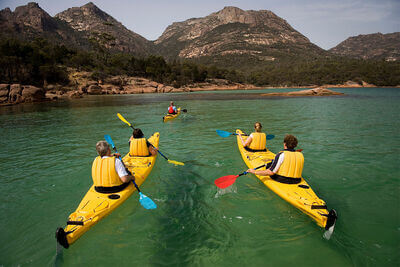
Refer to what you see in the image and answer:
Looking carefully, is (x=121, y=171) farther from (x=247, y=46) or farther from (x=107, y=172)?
(x=247, y=46)

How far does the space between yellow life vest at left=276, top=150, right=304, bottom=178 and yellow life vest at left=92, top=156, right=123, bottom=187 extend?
12.5ft

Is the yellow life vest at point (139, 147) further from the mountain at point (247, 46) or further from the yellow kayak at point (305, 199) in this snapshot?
the mountain at point (247, 46)

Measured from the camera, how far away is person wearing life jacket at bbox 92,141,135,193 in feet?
13.5

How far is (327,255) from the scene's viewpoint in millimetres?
3311

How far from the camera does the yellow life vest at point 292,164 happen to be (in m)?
4.40

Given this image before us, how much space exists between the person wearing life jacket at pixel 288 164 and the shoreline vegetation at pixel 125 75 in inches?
1491

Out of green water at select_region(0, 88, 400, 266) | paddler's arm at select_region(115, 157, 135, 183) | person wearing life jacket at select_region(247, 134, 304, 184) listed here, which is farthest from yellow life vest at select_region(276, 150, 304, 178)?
paddler's arm at select_region(115, 157, 135, 183)

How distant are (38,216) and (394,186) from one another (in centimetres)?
922

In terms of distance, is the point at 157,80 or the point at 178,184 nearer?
the point at 178,184

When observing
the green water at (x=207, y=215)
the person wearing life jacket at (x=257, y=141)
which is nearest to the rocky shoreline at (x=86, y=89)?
the green water at (x=207, y=215)

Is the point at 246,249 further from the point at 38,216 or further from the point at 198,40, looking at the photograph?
the point at 198,40

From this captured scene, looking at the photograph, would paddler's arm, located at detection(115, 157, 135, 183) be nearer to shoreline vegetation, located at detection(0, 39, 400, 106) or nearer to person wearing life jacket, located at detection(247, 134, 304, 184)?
person wearing life jacket, located at detection(247, 134, 304, 184)

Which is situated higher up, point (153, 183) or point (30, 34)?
point (30, 34)

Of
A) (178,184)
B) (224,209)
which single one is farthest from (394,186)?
(178,184)
